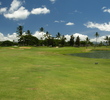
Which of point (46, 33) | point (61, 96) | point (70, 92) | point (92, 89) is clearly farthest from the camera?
point (46, 33)

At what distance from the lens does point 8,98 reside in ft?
22.7

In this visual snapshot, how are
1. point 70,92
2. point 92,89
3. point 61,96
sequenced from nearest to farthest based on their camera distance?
point 61,96 → point 70,92 → point 92,89

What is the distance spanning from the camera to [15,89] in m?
8.30

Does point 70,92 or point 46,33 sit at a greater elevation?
point 46,33

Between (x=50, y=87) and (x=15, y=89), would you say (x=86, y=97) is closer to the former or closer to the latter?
(x=50, y=87)

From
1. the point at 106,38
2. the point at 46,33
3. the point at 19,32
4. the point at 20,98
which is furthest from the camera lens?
the point at 106,38

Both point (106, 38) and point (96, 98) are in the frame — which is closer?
point (96, 98)

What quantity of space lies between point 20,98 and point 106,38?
16247cm

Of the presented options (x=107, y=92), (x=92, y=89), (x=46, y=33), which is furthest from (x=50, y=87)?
(x=46, y=33)

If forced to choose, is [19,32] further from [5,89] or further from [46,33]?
[5,89]

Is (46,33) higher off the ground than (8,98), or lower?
higher

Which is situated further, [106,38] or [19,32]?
[106,38]

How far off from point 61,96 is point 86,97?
141 cm

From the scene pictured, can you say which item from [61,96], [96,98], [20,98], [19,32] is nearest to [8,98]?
[20,98]
